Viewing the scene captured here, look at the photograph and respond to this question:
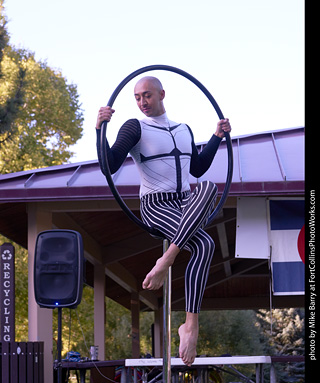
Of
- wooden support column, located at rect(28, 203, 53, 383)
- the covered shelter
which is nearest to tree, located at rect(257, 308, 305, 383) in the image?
the covered shelter

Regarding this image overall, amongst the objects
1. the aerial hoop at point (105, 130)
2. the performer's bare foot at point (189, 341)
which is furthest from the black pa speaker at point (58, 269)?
the performer's bare foot at point (189, 341)

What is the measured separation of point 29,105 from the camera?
951 inches

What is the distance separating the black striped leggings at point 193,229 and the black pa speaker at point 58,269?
10.1 feet

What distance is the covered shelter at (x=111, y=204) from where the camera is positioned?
29.1ft

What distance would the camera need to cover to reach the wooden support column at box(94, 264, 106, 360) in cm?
1283

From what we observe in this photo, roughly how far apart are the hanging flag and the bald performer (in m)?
5.35

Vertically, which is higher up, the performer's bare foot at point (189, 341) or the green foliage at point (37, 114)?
the green foliage at point (37, 114)

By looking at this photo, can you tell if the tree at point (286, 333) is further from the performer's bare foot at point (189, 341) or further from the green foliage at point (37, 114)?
the performer's bare foot at point (189, 341)

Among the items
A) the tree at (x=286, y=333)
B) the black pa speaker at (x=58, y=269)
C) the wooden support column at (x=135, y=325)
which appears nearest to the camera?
the black pa speaker at (x=58, y=269)

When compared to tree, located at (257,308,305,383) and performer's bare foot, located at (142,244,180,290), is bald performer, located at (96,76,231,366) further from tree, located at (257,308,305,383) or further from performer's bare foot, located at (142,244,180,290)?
tree, located at (257,308,305,383)

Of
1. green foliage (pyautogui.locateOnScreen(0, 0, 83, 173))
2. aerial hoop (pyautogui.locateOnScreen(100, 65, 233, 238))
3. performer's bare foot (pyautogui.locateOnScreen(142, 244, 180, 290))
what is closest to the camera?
performer's bare foot (pyautogui.locateOnScreen(142, 244, 180, 290))

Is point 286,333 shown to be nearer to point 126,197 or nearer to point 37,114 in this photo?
point 37,114

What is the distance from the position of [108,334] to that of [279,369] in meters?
8.58
